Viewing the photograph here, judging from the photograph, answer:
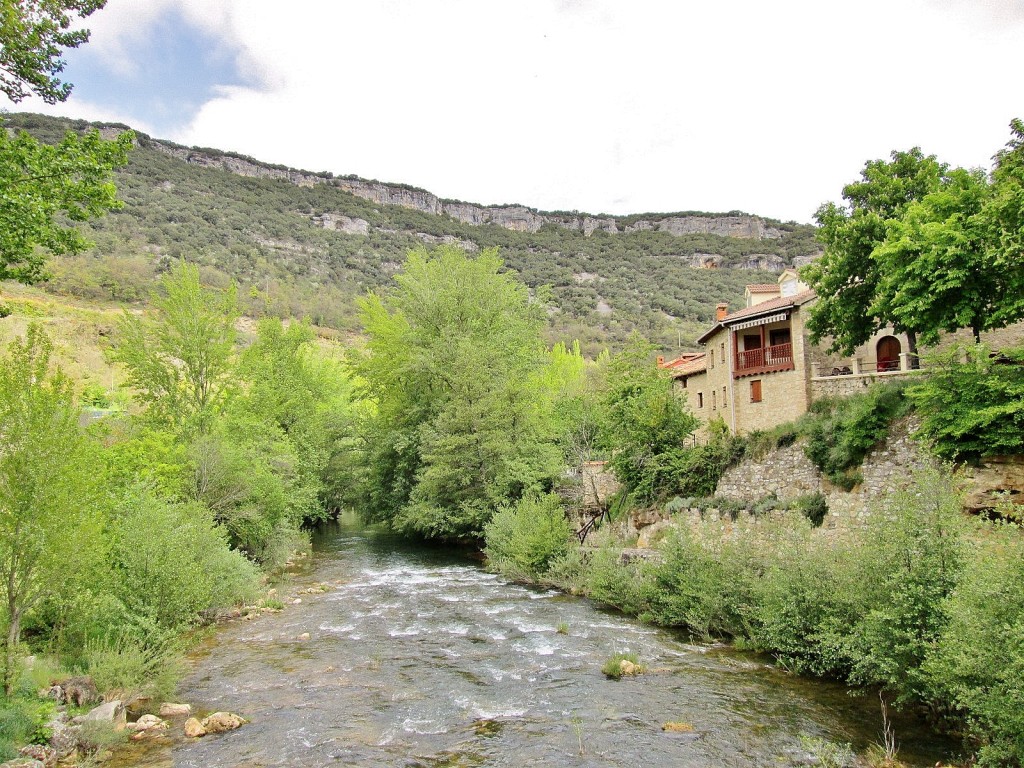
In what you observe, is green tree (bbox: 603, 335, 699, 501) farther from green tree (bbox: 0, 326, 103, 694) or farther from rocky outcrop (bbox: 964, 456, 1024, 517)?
green tree (bbox: 0, 326, 103, 694)

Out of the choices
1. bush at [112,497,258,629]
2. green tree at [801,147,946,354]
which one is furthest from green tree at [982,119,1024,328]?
bush at [112,497,258,629]

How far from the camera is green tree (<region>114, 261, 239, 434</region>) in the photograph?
915 inches

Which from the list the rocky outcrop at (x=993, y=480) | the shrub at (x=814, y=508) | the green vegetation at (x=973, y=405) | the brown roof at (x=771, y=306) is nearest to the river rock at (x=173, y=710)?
the green vegetation at (x=973, y=405)

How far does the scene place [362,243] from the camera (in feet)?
385

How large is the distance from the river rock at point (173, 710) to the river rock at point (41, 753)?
2.14m

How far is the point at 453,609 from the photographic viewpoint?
18094 mm

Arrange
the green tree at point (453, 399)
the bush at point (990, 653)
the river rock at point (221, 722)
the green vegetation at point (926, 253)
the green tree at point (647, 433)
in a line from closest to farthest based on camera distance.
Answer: the bush at point (990, 653) → the river rock at point (221, 722) → the green vegetation at point (926, 253) → the green tree at point (647, 433) → the green tree at point (453, 399)

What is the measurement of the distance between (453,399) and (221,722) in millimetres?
21755

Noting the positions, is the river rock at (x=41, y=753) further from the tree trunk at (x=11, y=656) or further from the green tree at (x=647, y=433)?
the green tree at (x=647, y=433)

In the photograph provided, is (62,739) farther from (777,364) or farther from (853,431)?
(777,364)

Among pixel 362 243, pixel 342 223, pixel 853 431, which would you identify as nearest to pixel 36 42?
pixel 853 431

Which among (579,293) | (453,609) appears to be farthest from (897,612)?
(579,293)

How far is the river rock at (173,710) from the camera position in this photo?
10.4m

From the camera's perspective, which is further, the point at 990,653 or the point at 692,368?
the point at 692,368
